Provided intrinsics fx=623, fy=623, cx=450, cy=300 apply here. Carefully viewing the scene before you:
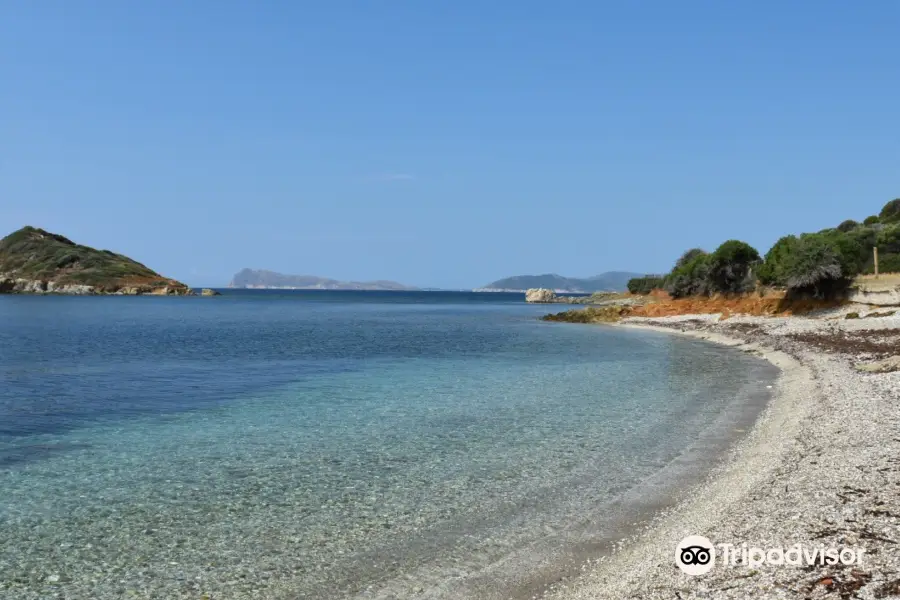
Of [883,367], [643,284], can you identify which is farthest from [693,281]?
[883,367]

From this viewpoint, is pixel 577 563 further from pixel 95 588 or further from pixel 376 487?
pixel 95 588

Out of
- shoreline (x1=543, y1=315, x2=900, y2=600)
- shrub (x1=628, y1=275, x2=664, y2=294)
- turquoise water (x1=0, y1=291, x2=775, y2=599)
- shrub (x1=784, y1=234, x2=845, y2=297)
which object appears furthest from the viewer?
shrub (x1=628, y1=275, x2=664, y2=294)

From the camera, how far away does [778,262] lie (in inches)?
2761

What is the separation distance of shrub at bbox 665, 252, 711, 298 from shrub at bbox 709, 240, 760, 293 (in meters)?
1.74

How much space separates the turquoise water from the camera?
1035 centimetres

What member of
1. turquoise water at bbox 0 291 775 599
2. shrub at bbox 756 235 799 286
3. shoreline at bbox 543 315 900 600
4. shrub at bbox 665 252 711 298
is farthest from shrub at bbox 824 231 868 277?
shoreline at bbox 543 315 900 600

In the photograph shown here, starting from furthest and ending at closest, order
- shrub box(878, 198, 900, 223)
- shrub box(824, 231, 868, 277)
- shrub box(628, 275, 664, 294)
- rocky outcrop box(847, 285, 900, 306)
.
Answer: shrub box(628, 275, 664, 294) < shrub box(878, 198, 900, 223) < shrub box(824, 231, 868, 277) < rocky outcrop box(847, 285, 900, 306)

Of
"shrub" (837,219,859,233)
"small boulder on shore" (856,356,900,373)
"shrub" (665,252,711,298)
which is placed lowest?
"small boulder on shore" (856,356,900,373)

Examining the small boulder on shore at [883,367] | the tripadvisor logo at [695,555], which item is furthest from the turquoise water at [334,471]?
the small boulder on shore at [883,367]

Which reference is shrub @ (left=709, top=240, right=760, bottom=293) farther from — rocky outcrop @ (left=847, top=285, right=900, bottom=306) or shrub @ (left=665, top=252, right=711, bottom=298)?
rocky outcrop @ (left=847, top=285, right=900, bottom=306)

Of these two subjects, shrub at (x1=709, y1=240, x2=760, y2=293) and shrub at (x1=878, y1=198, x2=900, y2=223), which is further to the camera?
shrub at (x1=878, y1=198, x2=900, y2=223)

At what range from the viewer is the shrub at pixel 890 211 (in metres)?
111

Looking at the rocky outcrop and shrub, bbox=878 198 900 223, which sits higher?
shrub, bbox=878 198 900 223

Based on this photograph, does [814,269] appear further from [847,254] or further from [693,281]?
[693,281]
